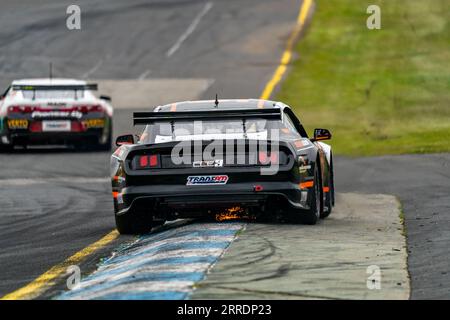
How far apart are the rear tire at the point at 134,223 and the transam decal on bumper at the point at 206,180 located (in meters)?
0.63

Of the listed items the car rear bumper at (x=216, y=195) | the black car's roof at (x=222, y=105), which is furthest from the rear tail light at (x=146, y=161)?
the black car's roof at (x=222, y=105)

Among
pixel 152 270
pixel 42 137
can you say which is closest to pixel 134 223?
pixel 152 270

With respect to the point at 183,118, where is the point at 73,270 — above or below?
below

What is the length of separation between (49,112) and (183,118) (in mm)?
12966

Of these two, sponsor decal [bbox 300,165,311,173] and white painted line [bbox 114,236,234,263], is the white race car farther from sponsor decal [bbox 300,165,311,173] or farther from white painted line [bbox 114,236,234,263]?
white painted line [bbox 114,236,234,263]

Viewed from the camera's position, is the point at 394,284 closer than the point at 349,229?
Yes

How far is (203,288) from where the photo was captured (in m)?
8.75

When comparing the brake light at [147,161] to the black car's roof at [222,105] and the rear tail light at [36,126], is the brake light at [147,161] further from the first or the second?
the rear tail light at [36,126]

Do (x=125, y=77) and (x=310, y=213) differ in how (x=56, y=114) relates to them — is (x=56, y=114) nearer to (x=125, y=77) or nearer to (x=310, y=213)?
(x=125, y=77)

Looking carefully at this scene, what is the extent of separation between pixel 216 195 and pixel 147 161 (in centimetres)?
70

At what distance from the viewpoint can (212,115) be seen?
1338cm

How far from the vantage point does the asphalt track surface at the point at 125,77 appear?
12.6 metres

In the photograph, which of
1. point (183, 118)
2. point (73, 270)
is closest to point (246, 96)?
point (183, 118)
